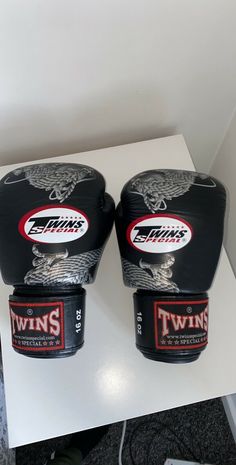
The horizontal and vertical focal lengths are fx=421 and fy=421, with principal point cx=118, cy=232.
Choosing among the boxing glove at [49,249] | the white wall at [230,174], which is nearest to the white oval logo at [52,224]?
the boxing glove at [49,249]

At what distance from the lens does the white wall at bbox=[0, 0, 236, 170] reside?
0.74 m

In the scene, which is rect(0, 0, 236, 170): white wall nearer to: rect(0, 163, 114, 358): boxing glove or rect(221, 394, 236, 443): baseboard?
rect(0, 163, 114, 358): boxing glove

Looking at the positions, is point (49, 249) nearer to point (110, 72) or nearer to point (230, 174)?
point (110, 72)

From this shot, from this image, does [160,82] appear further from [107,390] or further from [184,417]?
[184,417]

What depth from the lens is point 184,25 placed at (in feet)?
2.59

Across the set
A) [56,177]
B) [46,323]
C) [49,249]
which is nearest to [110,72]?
[56,177]

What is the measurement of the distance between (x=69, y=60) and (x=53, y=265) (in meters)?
0.41

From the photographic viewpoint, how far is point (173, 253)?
0.65 meters

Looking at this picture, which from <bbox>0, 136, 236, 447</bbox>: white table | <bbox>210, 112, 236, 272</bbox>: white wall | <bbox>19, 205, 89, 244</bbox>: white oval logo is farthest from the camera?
<bbox>210, 112, 236, 272</bbox>: white wall

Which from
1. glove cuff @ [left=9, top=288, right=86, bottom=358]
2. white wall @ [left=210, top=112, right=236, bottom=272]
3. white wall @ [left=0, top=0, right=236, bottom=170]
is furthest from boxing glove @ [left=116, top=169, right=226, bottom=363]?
white wall @ [left=210, top=112, right=236, bottom=272]

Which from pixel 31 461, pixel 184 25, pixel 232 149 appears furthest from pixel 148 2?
pixel 31 461

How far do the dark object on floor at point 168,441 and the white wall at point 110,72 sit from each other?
830 millimetres

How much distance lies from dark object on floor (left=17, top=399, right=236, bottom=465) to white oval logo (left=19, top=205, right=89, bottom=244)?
858 mm

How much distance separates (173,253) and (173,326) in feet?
0.38
